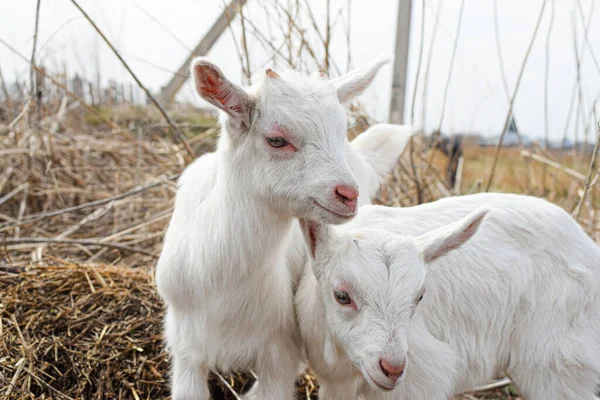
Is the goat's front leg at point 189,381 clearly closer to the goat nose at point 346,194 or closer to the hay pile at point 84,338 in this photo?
the hay pile at point 84,338

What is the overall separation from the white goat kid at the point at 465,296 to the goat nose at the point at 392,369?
0.17 m

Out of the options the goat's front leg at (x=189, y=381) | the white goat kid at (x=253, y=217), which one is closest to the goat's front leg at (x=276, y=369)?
the white goat kid at (x=253, y=217)

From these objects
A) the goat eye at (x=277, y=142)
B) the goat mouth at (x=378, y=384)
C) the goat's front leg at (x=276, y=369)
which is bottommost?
the goat's front leg at (x=276, y=369)

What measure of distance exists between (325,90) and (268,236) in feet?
1.94

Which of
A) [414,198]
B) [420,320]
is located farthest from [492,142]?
[420,320]

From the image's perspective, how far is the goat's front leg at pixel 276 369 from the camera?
2439 mm

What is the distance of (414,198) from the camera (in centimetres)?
435

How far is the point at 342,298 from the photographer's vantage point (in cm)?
215

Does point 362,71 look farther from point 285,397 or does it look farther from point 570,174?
point 570,174

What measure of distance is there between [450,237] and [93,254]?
2.88 meters

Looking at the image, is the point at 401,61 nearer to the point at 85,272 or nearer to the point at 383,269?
the point at 85,272

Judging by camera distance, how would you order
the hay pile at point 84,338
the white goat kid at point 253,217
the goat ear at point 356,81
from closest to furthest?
the white goat kid at point 253,217
the goat ear at point 356,81
the hay pile at point 84,338

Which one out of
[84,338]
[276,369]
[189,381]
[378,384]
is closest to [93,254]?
[84,338]

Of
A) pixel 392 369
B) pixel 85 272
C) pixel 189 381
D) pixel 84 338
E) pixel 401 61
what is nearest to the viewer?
pixel 392 369
